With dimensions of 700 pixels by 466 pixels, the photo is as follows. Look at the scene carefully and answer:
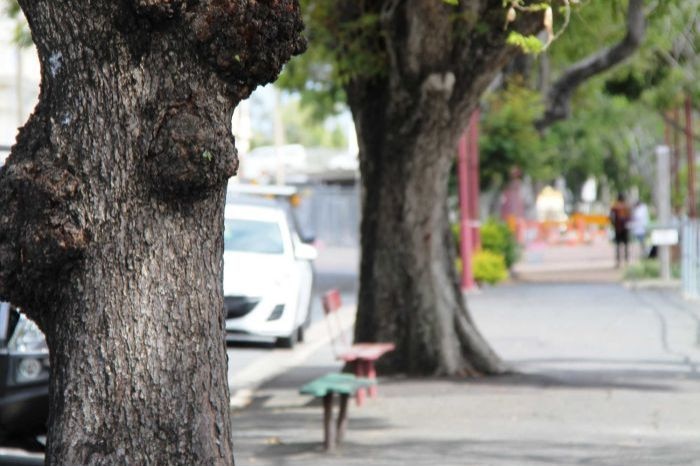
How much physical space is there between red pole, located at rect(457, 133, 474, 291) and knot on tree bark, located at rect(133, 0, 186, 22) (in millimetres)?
21963

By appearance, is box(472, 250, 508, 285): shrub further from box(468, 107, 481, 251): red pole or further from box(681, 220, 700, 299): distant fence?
box(681, 220, 700, 299): distant fence

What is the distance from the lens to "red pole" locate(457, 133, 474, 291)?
2856 centimetres

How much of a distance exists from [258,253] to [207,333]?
12535 mm

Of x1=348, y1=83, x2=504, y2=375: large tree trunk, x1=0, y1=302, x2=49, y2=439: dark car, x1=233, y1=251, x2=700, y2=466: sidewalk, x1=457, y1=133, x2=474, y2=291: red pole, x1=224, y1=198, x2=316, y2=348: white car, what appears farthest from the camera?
x1=457, y1=133, x2=474, y2=291: red pole

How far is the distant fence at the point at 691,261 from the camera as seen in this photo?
87.4 feet

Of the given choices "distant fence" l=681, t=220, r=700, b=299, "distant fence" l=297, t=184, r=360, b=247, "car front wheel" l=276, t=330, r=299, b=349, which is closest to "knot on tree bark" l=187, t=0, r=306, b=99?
"car front wheel" l=276, t=330, r=299, b=349

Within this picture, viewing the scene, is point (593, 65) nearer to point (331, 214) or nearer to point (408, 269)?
point (408, 269)

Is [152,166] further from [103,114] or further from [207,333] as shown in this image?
[207,333]

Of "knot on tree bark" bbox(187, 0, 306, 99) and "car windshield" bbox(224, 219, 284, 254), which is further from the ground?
"knot on tree bark" bbox(187, 0, 306, 99)

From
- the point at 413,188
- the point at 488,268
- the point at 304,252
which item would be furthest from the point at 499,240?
the point at 413,188

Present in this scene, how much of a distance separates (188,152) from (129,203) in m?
0.36

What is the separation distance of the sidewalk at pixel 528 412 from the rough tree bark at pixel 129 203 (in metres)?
3.66

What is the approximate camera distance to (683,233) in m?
27.2

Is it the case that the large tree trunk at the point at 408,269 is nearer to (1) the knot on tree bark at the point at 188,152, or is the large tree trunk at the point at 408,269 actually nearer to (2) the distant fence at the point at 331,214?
(1) the knot on tree bark at the point at 188,152
